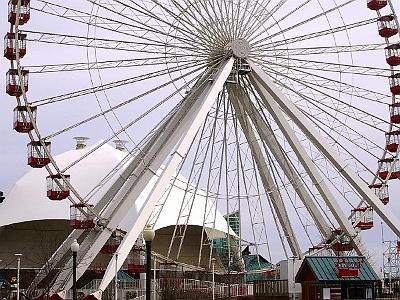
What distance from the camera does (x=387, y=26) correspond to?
167ft

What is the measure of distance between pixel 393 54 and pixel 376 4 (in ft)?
9.77

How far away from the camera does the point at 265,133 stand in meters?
52.5

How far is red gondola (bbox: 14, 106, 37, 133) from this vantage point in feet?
151

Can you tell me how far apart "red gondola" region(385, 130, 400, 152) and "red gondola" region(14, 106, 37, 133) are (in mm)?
20108

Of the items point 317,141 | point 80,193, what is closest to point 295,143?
point 317,141

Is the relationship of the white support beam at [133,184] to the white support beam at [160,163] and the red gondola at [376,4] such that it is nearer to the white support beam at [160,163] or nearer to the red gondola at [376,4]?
the white support beam at [160,163]

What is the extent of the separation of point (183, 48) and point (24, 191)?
4014cm

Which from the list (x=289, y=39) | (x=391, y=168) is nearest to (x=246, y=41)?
(x=289, y=39)

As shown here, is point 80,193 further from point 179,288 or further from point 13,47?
point 13,47

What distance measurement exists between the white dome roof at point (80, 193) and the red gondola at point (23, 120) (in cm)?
3207

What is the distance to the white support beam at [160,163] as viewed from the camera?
146ft

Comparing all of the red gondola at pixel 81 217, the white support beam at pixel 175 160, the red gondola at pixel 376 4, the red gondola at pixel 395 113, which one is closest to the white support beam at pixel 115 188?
the red gondola at pixel 81 217

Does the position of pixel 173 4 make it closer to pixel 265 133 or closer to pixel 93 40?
pixel 93 40

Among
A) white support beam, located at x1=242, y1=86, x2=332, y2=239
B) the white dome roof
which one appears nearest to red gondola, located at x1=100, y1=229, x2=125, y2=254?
white support beam, located at x1=242, y1=86, x2=332, y2=239
